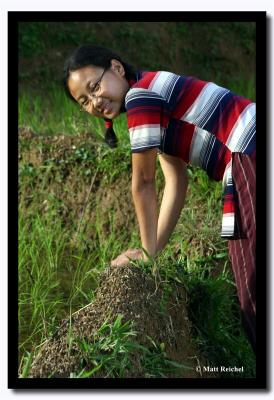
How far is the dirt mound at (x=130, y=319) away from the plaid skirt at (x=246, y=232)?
0.26 meters

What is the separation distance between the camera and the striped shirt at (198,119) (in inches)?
111

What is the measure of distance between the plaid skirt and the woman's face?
45 centimetres

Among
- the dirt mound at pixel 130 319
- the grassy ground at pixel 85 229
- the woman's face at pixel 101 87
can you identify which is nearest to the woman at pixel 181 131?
the woman's face at pixel 101 87

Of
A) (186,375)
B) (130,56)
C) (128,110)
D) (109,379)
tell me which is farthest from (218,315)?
(130,56)

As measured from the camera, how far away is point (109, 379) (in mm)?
2707

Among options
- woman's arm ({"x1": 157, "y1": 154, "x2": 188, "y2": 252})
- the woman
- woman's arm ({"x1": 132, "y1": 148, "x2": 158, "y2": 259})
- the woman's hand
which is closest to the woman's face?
the woman

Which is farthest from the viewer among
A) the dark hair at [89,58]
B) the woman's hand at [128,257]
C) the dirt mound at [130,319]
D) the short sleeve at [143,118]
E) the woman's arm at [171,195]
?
the woman's arm at [171,195]

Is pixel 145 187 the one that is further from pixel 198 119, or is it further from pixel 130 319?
pixel 130 319

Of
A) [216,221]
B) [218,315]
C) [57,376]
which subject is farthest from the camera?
[216,221]

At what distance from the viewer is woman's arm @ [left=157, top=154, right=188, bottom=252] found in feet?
10.5

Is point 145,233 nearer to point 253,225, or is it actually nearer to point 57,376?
point 253,225

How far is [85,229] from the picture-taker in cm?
431

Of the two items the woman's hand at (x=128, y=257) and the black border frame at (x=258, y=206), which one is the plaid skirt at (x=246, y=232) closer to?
the black border frame at (x=258, y=206)

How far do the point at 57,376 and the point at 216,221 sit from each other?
1.25m
